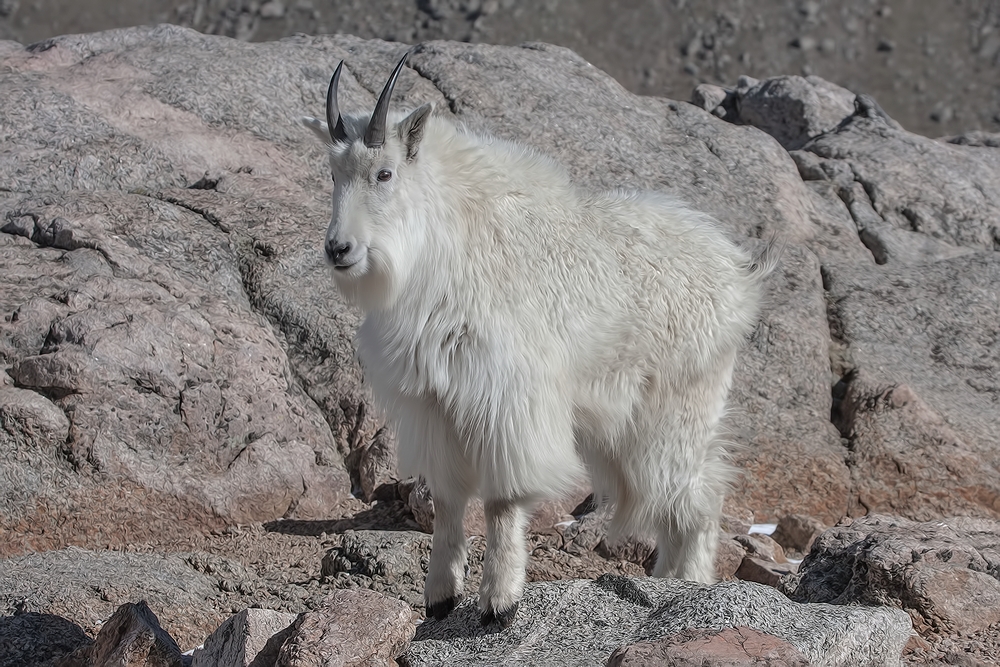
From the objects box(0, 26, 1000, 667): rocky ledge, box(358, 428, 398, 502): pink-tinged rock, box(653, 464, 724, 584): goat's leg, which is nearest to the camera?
box(0, 26, 1000, 667): rocky ledge

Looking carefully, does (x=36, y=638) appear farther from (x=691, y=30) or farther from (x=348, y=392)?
(x=691, y=30)

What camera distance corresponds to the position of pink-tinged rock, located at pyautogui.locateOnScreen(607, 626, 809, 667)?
12.4 ft

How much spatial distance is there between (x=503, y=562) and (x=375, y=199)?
172 centimetres

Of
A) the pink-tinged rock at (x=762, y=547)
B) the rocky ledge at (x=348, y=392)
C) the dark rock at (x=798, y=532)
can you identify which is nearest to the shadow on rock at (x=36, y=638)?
the rocky ledge at (x=348, y=392)

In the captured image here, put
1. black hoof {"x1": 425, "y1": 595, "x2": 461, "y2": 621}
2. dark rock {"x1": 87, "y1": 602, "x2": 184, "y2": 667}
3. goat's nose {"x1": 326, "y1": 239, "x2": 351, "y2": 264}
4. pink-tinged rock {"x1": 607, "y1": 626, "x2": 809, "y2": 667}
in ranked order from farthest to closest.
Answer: black hoof {"x1": 425, "y1": 595, "x2": 461, "y2": 621} → goat's nose {"x1": 326, "y1": 239, "x2": 351, "y2": 264} → dark rock {"x1": 87, "y1": 602, "x2": 184, "y2": 667} → pink-tinged rock {"x1": 607, "y1": 626, "x2": 809, "y2": 667}

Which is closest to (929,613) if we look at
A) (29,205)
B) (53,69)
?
(29,205)

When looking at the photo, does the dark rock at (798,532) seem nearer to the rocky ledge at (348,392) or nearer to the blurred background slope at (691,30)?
the rocky ledge at (348,392)

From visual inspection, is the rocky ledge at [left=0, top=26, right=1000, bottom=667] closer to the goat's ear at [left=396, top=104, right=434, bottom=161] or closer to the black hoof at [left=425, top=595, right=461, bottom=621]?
the black hoof at [left=425, top=595, right=461, bottom=621]

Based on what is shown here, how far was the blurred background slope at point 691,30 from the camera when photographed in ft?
136

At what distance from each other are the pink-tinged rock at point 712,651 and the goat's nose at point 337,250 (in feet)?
6.59

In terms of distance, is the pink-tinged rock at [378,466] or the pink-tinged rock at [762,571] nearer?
the pink-tinged rock at [762,571]

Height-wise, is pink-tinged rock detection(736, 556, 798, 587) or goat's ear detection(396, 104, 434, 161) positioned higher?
goat's ear detection(396, 104, 434, 161)

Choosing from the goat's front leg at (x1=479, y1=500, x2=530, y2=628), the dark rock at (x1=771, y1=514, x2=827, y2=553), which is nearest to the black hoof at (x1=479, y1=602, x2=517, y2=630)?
the goat's front leg at (x1=479, y1=500, x2=530, y2=628)

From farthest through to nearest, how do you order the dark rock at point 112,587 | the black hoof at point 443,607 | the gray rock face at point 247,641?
the dark rock at point 112,587 < the black hoof at point 443,607 < the gray rock face at point 247,641
